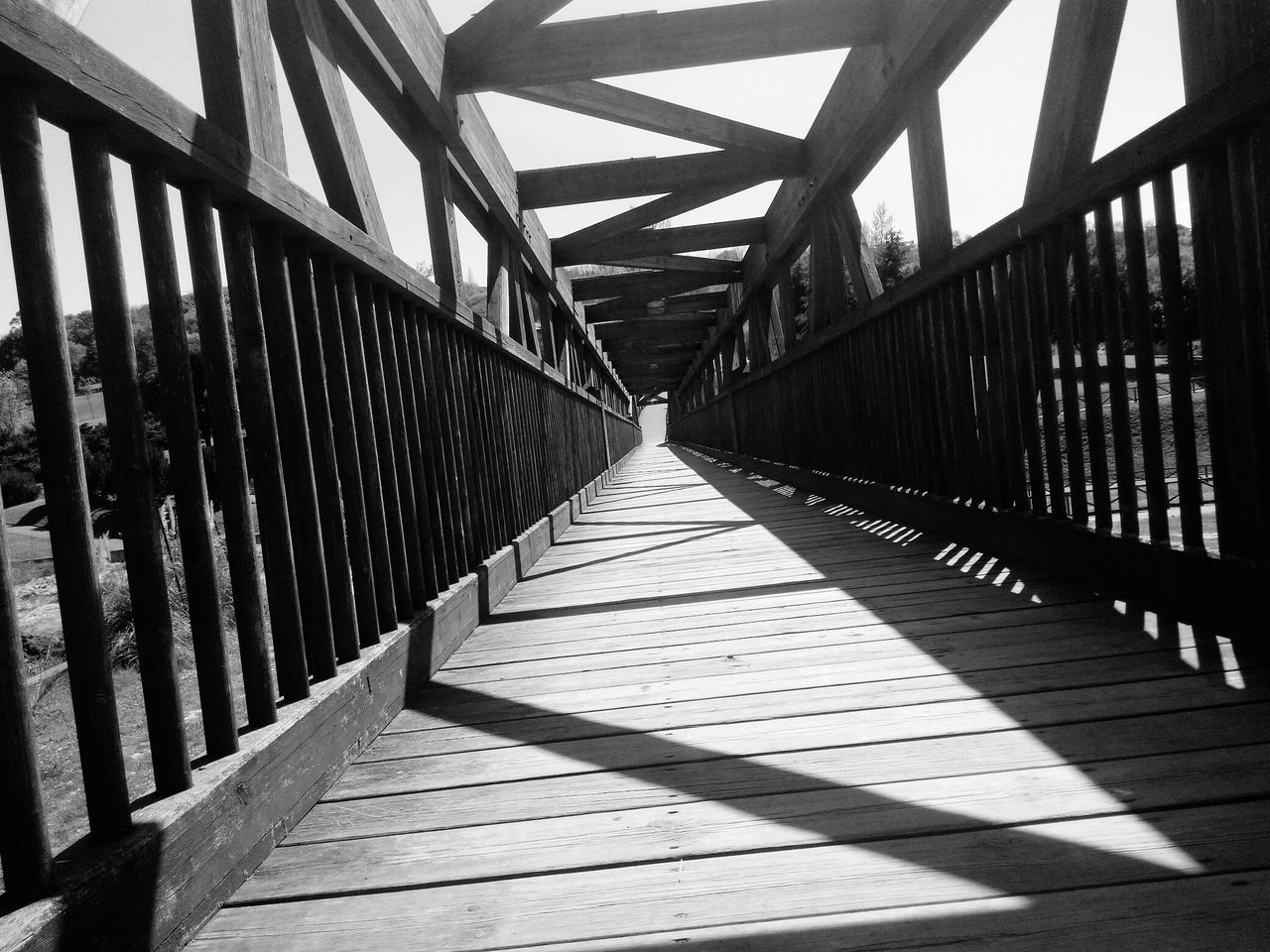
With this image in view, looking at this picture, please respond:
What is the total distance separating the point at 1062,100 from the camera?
2.61 meters

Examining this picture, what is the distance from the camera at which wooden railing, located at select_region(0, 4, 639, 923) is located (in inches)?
42.7

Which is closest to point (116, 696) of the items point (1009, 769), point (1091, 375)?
point (1009, 769)

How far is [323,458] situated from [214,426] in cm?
43

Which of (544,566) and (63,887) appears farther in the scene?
(544,566)

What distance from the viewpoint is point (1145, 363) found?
2234mm

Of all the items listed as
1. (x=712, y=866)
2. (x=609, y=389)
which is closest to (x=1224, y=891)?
(x=712, y=866)

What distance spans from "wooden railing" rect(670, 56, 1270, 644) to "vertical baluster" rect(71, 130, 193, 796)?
206 centimetres

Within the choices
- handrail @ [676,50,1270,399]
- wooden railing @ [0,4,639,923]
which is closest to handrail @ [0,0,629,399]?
wooden railing @ [0,4,639,923]

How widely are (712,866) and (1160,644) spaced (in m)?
1.39

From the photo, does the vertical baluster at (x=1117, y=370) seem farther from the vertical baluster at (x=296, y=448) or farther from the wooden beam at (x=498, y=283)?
the wooden beam at (x=498, y=283)

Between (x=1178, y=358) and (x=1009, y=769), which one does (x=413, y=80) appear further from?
(x=1009, y=769)

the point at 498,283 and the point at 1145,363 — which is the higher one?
the point at 498,283

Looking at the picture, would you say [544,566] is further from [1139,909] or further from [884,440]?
[1139,909]

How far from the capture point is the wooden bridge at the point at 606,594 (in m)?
1.14
